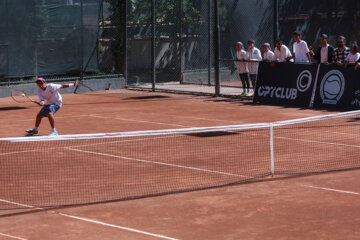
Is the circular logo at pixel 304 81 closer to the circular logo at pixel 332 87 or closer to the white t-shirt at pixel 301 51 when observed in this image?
the circular logo at pixel 332 87

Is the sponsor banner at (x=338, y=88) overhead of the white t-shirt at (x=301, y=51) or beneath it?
beneath

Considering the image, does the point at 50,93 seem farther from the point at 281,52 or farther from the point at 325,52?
the point at 325,52

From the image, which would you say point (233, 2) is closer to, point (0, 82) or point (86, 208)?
point (0, 82)

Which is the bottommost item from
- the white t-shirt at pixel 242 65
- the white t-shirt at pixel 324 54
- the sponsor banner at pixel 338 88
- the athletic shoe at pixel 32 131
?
the athletic shoe at pixel 32 131

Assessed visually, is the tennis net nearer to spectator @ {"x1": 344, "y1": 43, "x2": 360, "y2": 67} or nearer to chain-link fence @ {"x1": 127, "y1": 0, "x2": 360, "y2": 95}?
spectator @ {"x1": 344, "y1": 43, "x2": 360, "y2": 67}

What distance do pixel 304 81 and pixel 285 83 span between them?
723 mm

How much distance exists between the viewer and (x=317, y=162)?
41.6 ft

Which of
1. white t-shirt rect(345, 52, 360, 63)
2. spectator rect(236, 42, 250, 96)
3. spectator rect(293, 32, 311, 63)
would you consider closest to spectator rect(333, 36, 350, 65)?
white t-shirt rect(345, 52, 360, 63)

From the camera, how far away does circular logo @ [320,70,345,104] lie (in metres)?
20.0

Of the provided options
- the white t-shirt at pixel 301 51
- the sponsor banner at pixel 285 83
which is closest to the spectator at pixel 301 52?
A: the white t-shirt at pixel 301 51

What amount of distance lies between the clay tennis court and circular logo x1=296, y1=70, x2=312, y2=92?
3010 millimetres

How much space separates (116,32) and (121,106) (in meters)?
6.49

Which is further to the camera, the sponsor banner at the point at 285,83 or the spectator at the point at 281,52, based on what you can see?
the spectator at the point at 281,52

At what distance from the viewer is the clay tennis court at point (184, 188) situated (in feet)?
28.0
